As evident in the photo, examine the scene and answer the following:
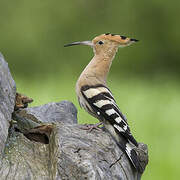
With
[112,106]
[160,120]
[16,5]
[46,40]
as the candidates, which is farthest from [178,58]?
[112,106]

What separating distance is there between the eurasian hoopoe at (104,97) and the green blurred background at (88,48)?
1.92 metres

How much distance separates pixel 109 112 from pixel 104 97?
0.07 meters

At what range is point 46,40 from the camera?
6.14 m

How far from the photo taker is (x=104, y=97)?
6.45ft

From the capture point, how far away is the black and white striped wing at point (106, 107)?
6.12 feet

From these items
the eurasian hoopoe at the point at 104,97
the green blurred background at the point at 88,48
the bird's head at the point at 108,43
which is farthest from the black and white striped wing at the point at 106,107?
the green blurred background at the point at 88,48

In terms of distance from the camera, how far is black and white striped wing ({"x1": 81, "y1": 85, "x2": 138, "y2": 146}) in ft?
6.12

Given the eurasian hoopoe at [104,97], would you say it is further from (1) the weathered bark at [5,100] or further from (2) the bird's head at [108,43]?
(1) the weathered bark at [5,100]

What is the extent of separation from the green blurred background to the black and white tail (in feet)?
6.83

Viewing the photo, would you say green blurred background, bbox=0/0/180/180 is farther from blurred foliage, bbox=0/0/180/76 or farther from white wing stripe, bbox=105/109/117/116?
white wing stripe, bbox=105/109/117/116

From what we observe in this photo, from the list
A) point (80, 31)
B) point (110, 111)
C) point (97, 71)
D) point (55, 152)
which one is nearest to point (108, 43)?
point (97, 71)

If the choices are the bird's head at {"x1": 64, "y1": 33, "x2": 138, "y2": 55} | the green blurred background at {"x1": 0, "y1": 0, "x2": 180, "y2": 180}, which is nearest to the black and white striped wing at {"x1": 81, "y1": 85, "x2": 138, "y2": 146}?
the bird's head at {"x1": 64, "y1": 33, "x2": 138, "y2": 55}

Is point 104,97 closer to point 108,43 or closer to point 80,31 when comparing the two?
point 108,43

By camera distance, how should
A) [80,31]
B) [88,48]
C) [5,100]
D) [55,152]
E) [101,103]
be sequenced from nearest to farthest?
[55,152]
[5,100]
[101,103]
[88,48]
[80,31]
